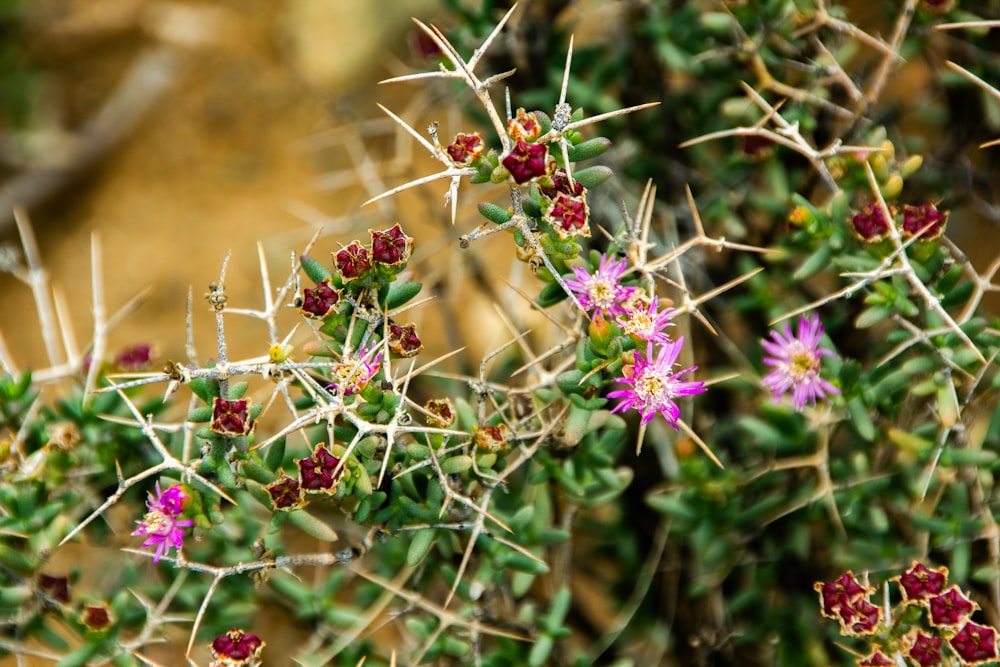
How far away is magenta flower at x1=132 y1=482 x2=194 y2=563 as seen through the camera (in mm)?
1508

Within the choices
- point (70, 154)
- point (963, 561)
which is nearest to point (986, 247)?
point (963, 561)

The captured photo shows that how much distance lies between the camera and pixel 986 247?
9.63 feet

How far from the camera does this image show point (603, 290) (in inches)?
60.0

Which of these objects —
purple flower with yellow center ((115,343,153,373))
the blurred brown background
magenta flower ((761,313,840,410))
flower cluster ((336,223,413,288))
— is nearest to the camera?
flower cluster ((336,223,413,288))

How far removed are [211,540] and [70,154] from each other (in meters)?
2.51

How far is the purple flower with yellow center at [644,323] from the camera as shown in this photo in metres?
1.47

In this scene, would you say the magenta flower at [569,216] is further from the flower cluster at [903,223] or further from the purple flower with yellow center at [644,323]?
the flower cluster at [903,223]

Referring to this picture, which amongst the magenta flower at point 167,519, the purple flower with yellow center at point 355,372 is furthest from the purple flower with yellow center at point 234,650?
the purple flower with yellow center at point 355,372

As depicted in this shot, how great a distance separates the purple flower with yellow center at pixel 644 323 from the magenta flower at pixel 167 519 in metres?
0.79

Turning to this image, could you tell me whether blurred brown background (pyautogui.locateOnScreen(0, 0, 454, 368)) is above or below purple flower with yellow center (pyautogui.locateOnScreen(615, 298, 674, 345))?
below

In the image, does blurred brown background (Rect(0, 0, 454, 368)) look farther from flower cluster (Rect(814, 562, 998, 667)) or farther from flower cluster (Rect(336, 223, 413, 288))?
flower cluster (Rect(814, 562, 998, 667))

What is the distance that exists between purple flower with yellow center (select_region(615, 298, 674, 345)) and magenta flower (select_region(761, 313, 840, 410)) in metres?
0.38

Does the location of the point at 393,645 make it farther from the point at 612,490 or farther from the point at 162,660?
the point at 612,490

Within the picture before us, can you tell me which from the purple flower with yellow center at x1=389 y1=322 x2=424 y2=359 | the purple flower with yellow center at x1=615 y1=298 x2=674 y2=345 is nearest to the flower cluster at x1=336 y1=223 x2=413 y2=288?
the purple flower with yellow center at x1=389 y1=322 x2=424 y2=359
